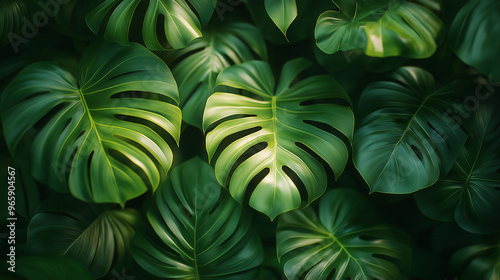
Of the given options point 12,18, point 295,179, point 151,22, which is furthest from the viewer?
point 295,179

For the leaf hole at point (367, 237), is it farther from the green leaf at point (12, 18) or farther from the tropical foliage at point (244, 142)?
the green leaf at point (12, 18)

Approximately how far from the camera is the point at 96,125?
847mm

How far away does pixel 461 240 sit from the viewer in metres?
1.07

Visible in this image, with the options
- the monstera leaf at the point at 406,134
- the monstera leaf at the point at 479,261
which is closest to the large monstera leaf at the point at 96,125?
the monstera leaf at the point at 406,134

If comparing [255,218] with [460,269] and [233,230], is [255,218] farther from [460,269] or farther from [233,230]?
[460,269]

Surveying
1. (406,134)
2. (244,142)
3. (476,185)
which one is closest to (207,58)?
(244,142)

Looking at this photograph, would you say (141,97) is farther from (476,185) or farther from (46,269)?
(476,185)

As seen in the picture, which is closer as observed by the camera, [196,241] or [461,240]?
[196,241]

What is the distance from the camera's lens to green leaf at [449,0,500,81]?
2.59 ft

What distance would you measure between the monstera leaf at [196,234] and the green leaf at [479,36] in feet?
2.37

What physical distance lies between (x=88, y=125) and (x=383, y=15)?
2.76 ft

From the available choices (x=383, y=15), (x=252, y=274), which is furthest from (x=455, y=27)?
(x=252, y=274)

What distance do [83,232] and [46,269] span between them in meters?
0.23
